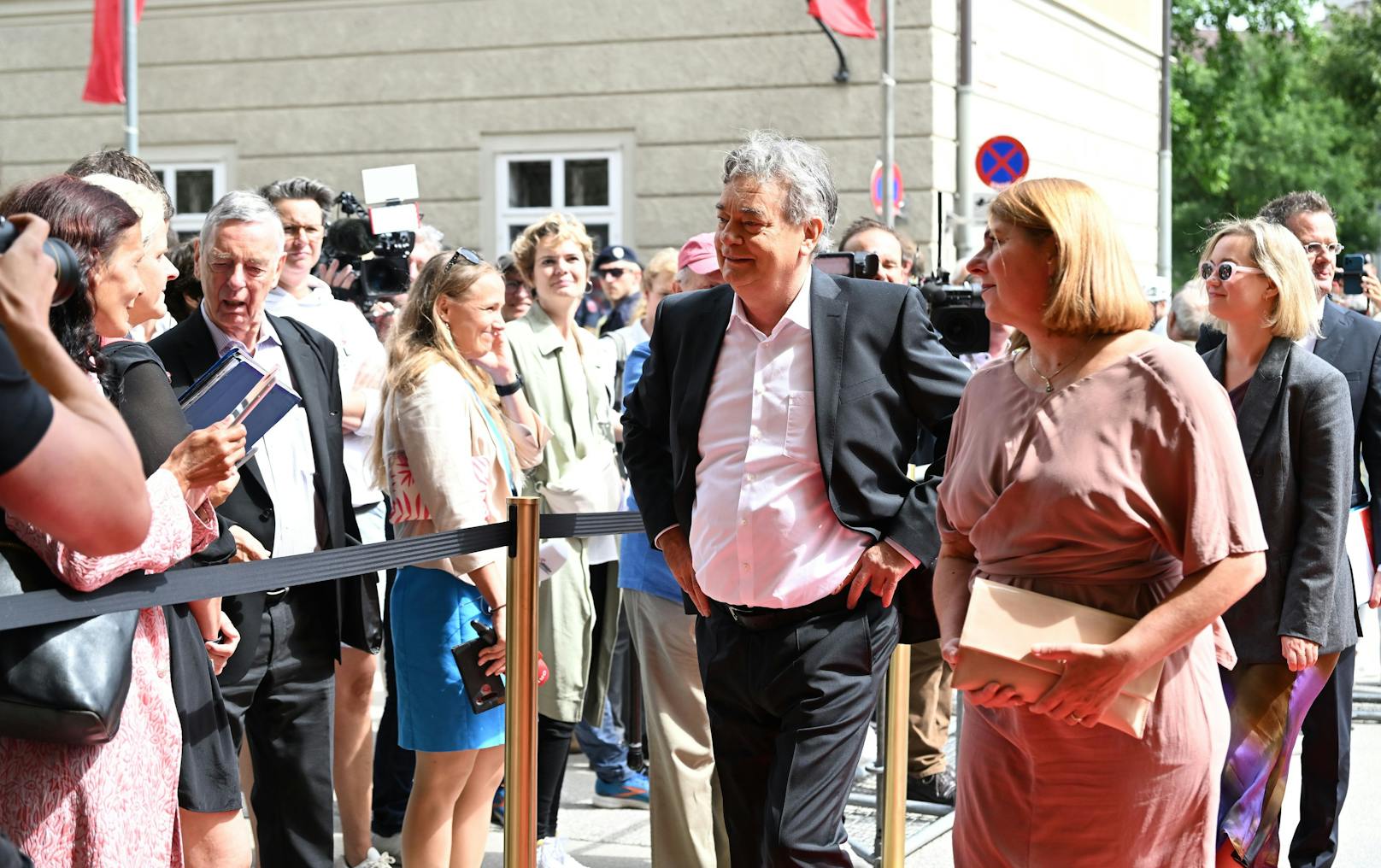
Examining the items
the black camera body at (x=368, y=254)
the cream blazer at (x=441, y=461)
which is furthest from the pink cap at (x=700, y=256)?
the black camera body at (x=368, y=254)

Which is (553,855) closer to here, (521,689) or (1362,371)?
(521,689)

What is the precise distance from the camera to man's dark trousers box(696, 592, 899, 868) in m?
3.79

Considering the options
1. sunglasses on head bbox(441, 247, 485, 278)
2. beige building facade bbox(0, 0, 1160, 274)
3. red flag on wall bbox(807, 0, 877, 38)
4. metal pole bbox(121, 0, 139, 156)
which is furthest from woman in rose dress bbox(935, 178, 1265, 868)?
beige building facade bbox(0, 0, 1160, 274)

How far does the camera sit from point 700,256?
5488 mm

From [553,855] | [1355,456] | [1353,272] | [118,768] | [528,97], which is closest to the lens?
[118,768]

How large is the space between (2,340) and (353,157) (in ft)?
52.9

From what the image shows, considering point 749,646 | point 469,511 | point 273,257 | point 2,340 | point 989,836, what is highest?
point 273,257

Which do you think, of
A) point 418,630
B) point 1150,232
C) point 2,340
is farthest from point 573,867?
point 1150,232

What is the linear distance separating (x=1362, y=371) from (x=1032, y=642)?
3089 mm

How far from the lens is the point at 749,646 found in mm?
3898

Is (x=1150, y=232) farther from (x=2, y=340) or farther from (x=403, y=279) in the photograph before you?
(x=2, y=340)

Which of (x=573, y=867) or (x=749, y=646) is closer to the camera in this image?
(x=749, y=646)

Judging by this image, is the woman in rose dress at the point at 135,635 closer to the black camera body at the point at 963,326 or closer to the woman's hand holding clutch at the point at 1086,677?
the woman's hand holding clutch at the point at 1086,677

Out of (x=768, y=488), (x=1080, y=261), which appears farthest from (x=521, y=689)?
(x=1080, y=261)
